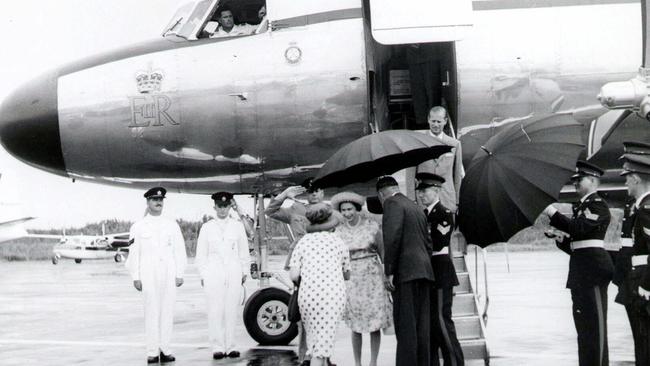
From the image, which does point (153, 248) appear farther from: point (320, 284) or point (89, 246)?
point (89, 246)

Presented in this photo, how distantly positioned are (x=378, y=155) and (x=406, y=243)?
78cm

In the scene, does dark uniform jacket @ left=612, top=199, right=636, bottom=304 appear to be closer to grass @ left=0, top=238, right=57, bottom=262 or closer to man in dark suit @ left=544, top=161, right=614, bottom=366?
man in dark suit @ left=544, top=161, right=614, bottom=366

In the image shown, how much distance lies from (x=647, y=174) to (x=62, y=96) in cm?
649

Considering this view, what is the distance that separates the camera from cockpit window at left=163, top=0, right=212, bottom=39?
10.3 metres

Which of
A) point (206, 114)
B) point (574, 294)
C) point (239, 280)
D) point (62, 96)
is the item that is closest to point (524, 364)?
point (574, 294)

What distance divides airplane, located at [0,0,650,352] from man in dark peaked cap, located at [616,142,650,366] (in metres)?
2.82

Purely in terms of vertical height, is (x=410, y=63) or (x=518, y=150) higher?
(x=410, y=63)

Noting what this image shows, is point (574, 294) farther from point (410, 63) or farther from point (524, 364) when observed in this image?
point (410, 63)

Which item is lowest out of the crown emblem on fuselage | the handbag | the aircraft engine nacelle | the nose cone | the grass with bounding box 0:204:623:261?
the grass with bounding box 0:204:623:261

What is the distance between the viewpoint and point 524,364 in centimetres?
870

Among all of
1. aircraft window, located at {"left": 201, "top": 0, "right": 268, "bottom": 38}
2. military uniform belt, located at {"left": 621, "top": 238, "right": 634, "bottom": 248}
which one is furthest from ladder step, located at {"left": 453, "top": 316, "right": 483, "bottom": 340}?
aircraft window, located at {"left": 201, "top": 0, "right": 268, "bottom": 38}

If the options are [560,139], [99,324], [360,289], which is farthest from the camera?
[99,324]

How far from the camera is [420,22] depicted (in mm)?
9133

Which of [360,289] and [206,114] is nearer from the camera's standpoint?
[360,289]
